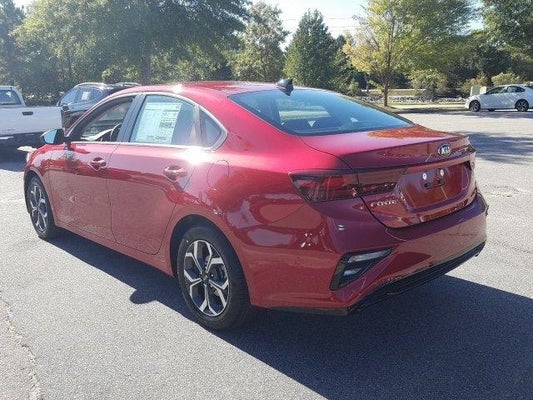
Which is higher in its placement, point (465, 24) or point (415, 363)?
point (465, 24)

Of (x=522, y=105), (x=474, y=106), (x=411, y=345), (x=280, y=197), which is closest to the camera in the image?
(x=280, y=197)

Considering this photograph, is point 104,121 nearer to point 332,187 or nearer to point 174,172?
point 174,172

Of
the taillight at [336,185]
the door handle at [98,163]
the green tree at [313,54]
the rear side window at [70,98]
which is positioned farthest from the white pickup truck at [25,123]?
the green tree at [313,54]

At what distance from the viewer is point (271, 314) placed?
12.6 ft

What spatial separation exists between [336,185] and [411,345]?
46.9 inches

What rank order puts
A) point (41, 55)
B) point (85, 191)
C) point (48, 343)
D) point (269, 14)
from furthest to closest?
1. point (269, 14)
2. point (41, 55)
3. point (85, 191)
4. point (48, 343)

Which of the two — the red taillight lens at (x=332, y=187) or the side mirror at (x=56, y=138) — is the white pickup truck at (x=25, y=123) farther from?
the red taillight lens at (x=332, y=187)

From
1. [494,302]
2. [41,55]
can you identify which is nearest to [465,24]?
[41,55]

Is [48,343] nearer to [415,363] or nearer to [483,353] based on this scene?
[415,363]

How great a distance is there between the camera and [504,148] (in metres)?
12.1

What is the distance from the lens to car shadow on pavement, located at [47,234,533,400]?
9.36 feet

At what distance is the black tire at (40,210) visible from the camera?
220 inches

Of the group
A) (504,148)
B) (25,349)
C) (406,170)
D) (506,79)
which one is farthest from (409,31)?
(25,349)

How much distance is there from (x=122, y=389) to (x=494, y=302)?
8.61 feet
